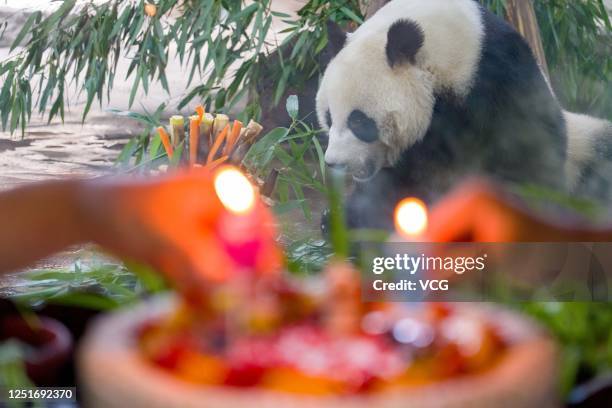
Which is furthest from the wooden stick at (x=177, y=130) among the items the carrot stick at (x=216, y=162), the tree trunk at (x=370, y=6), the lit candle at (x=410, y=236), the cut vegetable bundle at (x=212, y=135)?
the lit candle at (x=410, y=236)

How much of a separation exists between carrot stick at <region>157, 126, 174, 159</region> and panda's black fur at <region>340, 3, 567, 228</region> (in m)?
0.19

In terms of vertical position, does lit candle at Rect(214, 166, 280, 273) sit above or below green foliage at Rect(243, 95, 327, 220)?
above

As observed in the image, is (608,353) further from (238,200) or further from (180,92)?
(180,92)

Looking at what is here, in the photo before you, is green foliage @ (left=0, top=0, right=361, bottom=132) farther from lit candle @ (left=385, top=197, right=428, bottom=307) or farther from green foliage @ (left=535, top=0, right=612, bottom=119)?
lit candle @ (left=385, top=197, right=428, bottom=307)

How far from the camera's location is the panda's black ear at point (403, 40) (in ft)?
2.52

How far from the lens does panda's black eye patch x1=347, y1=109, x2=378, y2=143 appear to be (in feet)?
2.70

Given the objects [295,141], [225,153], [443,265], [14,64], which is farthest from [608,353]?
[14,64]

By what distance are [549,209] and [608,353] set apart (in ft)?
0.63

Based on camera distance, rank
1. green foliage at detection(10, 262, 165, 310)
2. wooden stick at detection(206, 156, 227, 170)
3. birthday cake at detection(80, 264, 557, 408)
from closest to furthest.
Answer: birthday cake at detection(80, 264, 557, 408) → green foliage at detection(10, 262, 165, 310) → wooden stick at detection(206, 156, 227, 170)

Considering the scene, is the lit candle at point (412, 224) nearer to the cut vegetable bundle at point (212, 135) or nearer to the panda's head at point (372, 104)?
the cut vegetable bundle at point (212, 135)

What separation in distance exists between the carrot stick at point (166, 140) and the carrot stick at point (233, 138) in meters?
0.06

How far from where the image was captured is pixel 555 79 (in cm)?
80

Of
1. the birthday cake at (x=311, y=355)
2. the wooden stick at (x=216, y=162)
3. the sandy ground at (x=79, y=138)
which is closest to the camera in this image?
the birthday cake at (x=311, y=355)

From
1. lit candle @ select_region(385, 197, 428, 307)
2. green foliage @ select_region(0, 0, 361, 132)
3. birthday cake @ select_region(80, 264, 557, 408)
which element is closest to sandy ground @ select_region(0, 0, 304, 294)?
green foliage @ select_region(0, 0, 361, 132)
